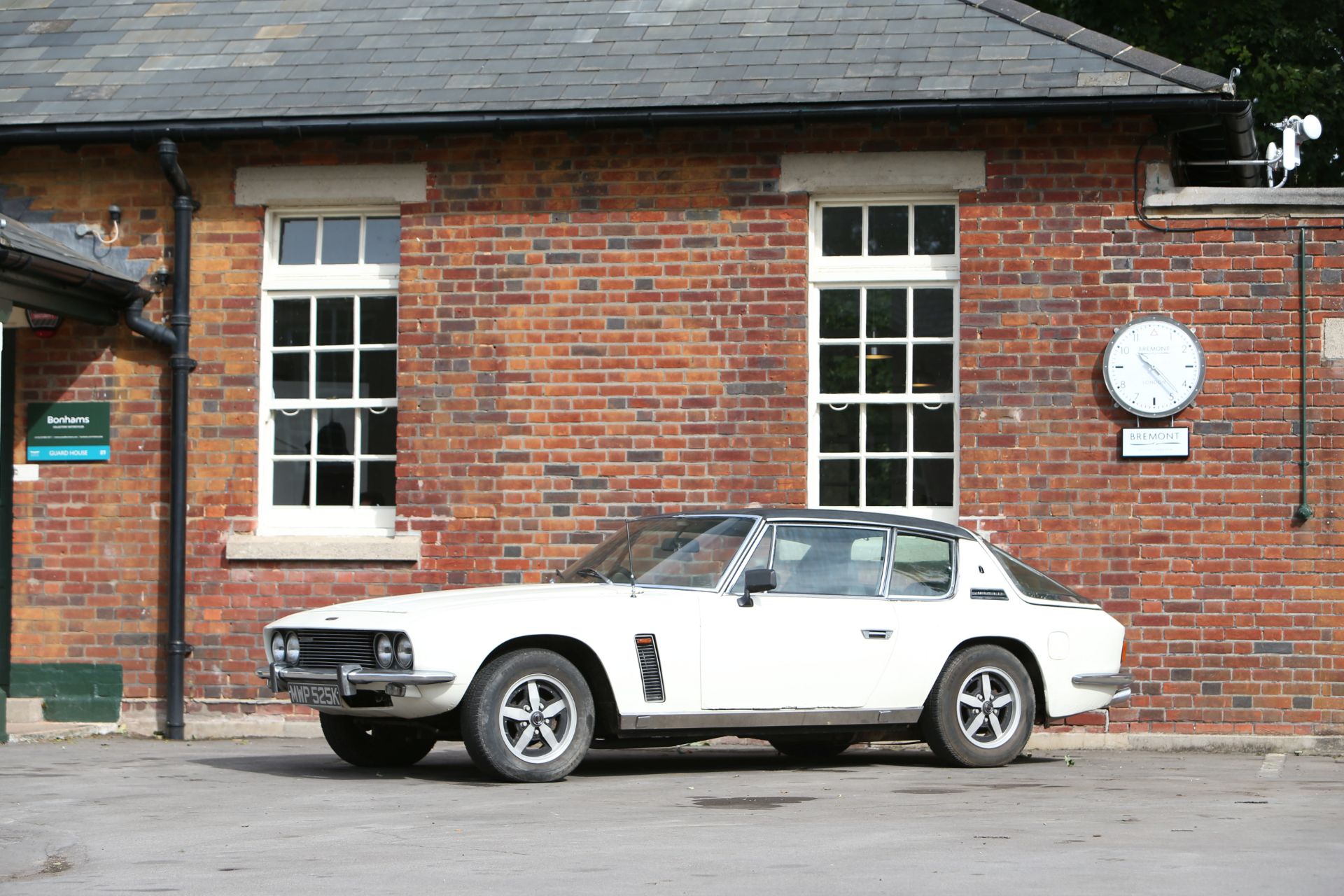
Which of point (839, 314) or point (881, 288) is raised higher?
point (881, 288)

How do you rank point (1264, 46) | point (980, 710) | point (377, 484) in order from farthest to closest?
point (1264, 46), point (377, 484), point (980, 710)

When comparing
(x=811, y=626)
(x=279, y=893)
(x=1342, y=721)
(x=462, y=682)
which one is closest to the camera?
(x=279, y=893)

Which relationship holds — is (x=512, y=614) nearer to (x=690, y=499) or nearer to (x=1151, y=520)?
(x=690, y=499)

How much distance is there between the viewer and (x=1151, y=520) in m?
11.2

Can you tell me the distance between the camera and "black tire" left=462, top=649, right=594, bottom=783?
26.8 ft

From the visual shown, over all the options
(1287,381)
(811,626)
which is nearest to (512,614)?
(811,626)

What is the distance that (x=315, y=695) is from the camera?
27.8 feet

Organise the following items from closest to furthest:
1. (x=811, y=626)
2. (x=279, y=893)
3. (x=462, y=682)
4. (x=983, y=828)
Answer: (x=279, y=893) → (x=983, y=828) → (x=462, y=682) → (x=811, y=626)

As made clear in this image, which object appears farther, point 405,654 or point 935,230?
point 935,230

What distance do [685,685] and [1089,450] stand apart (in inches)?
155

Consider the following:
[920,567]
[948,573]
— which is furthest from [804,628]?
[948,573]

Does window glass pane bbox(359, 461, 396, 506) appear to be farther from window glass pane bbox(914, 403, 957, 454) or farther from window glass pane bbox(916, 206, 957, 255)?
window glass pane bbox(916, 206, 957, 255)

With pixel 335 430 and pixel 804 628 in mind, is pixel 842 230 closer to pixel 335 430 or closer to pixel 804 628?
pixel 335 430

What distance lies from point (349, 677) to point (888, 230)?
5.28 meters
